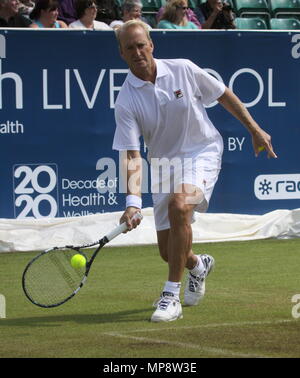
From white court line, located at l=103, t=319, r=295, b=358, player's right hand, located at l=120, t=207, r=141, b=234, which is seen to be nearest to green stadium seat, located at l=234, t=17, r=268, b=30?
player's right hand, located at l=120, t=207, r=141, b=234

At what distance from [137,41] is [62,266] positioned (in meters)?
1.63

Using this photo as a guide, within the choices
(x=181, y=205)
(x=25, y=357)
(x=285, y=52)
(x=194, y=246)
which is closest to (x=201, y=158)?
(x=181, y=205)

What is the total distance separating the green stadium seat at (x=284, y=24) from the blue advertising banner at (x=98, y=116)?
302cm

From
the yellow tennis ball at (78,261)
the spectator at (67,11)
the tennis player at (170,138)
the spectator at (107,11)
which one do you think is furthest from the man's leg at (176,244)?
the spectator at (107,11)

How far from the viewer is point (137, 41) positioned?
23.0ft

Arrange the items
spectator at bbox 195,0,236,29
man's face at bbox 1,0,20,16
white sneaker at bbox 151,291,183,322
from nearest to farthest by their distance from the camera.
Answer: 1. white sneaker at bbox 151,291,183,322
2. man's face at bbox 1,0,20,16
3. spectator at bbox 195,0,236,29

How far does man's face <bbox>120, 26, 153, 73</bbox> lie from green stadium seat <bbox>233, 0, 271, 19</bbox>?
8.53 meters

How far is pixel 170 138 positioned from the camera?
23.9 feet

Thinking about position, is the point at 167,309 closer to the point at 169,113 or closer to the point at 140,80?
the point at 169,113

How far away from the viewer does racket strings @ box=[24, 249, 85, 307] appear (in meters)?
6.86

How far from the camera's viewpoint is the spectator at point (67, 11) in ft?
41.7

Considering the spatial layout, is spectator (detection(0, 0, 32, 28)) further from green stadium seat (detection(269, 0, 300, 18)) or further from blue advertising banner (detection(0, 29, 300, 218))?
green stadium seat (detection(269, 0, 300, 18))
